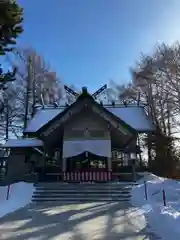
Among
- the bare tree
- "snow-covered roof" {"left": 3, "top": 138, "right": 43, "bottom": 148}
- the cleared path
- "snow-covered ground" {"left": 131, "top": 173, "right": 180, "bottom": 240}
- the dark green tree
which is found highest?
the bare tree

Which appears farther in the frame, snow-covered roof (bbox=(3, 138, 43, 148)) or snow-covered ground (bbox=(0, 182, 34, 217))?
snow-covered roof (bbox=(3, 138, 43, 148))

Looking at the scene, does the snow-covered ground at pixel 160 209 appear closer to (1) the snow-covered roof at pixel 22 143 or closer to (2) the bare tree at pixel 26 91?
(1) the snow-covered roof at pixel 22 143

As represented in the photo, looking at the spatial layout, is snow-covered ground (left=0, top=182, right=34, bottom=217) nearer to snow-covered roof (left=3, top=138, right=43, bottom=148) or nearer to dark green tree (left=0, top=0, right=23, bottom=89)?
dark green tree (left=0, top=0, right=23, bottom=89)

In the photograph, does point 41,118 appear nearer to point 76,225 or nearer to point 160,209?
point 160,209

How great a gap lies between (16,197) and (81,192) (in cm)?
343

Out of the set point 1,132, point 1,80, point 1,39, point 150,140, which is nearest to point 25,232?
point 1,80

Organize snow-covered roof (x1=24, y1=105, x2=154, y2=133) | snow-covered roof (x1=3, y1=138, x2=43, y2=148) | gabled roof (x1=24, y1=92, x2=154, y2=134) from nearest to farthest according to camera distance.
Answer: gabled roof (x1=24, y1=92, x2=154, y2=134)
snow-covered roof (x1=24, y1=105, x2=154, y2=133)
snow-covered roof (x1=3, y1=138, x2=43, y2=148)

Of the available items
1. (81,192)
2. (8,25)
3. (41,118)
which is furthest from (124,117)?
(8,25)

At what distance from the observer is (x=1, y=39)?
7.20 meters

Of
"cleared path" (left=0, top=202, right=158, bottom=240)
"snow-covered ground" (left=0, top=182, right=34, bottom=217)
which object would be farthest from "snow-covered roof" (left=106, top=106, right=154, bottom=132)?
"cleared path" (left=0, top=202, right=158, bottom=240)

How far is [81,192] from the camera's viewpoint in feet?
46.1

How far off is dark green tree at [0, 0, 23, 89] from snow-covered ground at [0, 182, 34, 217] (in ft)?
20.0

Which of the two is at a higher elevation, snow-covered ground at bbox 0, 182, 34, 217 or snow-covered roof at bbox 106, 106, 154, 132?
snow-covered roof at bbox 106, 106, 154, 132

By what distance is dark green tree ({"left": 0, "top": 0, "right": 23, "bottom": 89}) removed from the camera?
21.4ft
